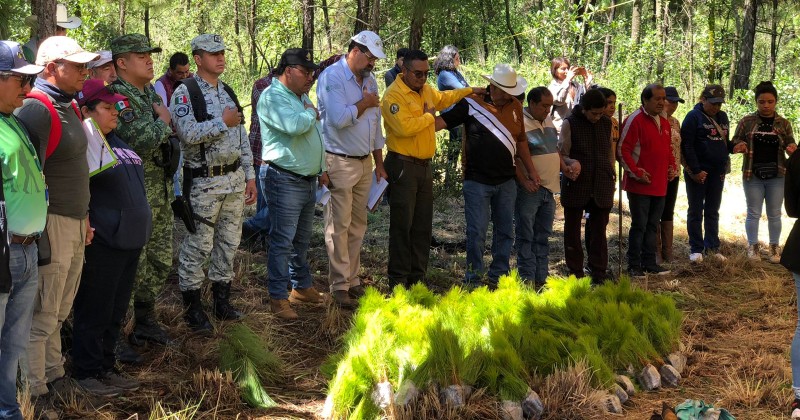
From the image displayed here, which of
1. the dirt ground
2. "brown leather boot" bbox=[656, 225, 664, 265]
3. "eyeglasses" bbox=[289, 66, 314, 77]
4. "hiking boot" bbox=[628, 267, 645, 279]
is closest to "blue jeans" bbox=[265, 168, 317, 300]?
the dirt ground

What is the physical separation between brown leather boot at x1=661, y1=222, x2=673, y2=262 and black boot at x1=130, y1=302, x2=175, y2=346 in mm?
5447

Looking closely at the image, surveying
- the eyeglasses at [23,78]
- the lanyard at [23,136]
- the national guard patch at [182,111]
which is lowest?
the lanyard at [23,136]

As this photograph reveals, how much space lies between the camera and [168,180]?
5320mm

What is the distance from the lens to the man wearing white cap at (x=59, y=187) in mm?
4020

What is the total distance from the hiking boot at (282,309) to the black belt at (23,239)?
257 centimetres

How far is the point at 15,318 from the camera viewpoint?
3.72 metres

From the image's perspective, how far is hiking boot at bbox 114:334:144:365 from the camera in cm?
497

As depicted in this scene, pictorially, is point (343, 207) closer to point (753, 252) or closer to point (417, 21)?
point (417, 21)

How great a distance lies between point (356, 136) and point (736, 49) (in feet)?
81.0

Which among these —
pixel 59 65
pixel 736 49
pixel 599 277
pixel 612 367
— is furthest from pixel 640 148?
pixel 736 49

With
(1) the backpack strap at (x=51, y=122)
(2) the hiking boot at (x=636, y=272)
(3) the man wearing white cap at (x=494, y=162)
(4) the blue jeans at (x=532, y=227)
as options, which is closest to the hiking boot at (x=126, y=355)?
(1) the backpack strap at (x=51, y=122)

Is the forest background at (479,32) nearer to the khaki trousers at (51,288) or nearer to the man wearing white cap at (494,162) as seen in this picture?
the khaki trousers at (51,288)

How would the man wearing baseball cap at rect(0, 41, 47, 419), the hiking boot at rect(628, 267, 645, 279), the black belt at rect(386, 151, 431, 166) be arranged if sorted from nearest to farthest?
1. the man wearing baseball cap at rect(0, 41, 47, 419)
2. the black belt at rect(386, 151, 431, 166)
3. the hiking boot at rect(628, 267, 645, 279)

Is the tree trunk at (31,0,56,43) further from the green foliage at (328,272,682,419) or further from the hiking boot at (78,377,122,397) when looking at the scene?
the green foliage at (328,272,682,419)
